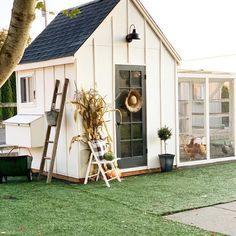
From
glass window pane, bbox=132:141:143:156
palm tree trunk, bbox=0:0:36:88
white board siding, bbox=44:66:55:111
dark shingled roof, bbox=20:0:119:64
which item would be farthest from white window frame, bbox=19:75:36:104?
palm tree trunk, bbox=0:0:36:88

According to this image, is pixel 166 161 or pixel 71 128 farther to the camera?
pixel 166 161

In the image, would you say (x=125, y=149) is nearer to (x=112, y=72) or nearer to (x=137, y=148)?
(x=137, y=148)

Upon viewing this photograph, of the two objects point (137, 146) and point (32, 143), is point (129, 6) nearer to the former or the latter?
point (137, 146)

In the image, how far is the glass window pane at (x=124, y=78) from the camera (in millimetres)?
8383

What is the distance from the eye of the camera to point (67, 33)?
8680mm

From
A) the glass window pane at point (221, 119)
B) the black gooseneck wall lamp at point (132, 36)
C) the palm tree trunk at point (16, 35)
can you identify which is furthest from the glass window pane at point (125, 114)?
the palm tree trunk at point (16, 35)

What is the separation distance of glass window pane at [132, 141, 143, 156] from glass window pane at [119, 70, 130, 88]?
116 cm

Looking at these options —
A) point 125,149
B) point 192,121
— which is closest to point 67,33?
point 125,149

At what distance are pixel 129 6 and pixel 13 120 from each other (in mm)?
3395

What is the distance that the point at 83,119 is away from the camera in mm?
7801

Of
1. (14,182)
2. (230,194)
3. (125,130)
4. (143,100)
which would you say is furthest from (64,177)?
(230,194)

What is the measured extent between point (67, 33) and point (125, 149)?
2621mm

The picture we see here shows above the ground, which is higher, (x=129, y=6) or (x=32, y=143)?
(x=129, y=6)

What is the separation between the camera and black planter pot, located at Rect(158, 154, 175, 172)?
8.73m
